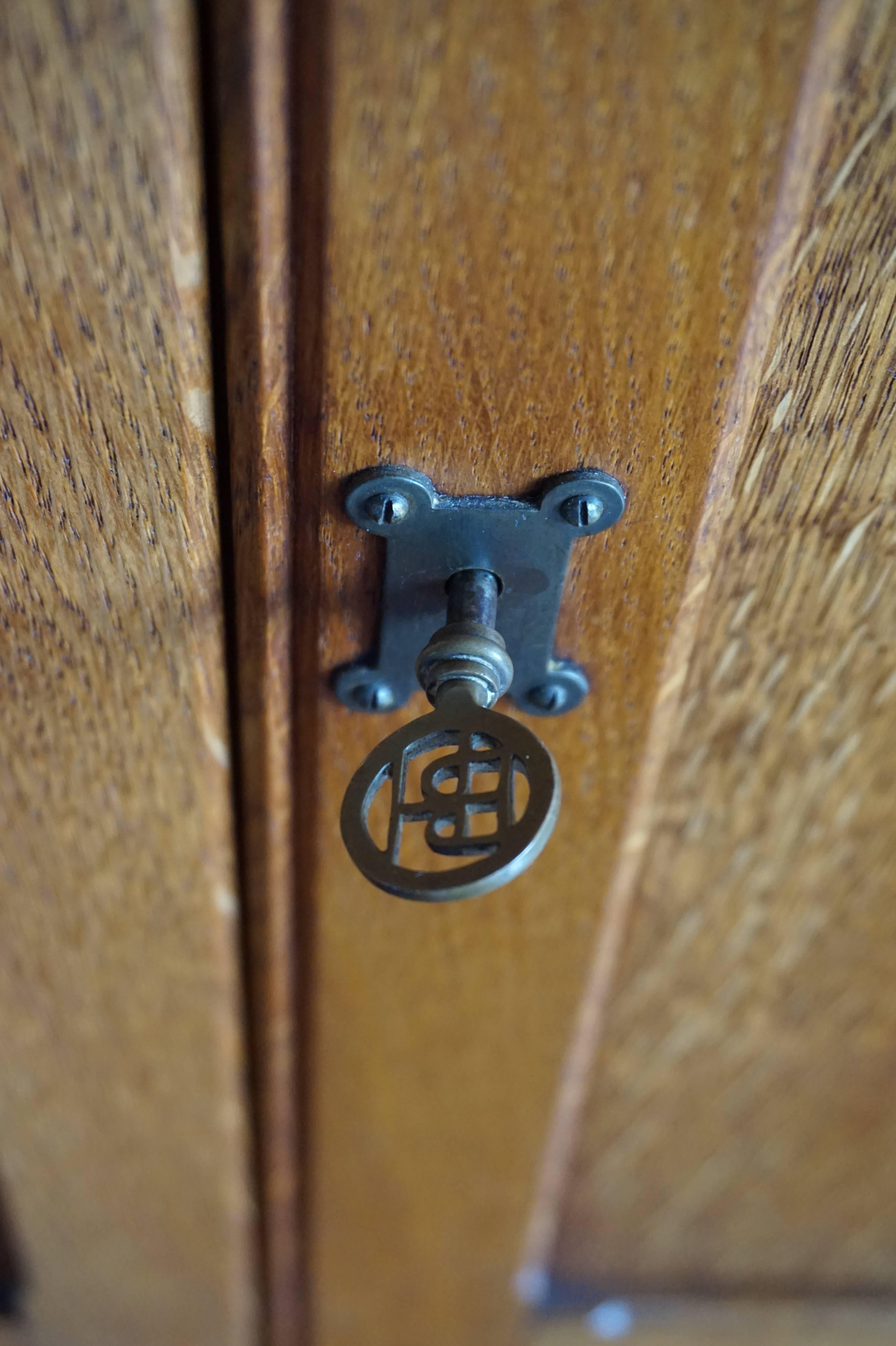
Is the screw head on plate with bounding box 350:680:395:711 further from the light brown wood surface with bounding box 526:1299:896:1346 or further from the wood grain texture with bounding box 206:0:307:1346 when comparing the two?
the light brown wood surface with bounding box 526:1299:896:1346

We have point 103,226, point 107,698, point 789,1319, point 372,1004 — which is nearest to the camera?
point 103,226

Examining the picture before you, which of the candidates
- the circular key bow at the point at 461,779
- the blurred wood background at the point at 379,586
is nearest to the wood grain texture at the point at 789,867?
the blurred wood background at the point at 379,586

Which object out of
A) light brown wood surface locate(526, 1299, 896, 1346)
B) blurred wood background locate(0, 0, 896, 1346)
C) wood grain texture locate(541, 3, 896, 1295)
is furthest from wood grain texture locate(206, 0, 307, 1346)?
light brown wood surface locate(526, 1299, 896, 1346)

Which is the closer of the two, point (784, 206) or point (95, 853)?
point (784, 206)

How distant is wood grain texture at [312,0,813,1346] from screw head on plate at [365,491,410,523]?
1 centimetres

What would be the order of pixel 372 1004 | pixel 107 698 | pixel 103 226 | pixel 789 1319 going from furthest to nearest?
pixel 789 1319 < pixel 372 1004 < pixel 107 698 < pixel 103 226

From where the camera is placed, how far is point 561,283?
270mm

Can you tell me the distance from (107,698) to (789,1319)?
82 centimetres

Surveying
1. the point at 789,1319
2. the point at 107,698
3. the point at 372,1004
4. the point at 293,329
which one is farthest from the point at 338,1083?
the point at 789,1319

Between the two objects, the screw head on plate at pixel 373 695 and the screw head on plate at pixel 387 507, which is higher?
the screw head on plate at pixel 387 507

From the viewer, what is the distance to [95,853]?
0.44m

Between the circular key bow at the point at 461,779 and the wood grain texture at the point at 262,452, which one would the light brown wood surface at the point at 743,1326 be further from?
the circular key bow at the point at 461,779

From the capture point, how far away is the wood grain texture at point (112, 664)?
0.79ft

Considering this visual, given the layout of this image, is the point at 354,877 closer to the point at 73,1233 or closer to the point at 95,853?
the point at 95,853
